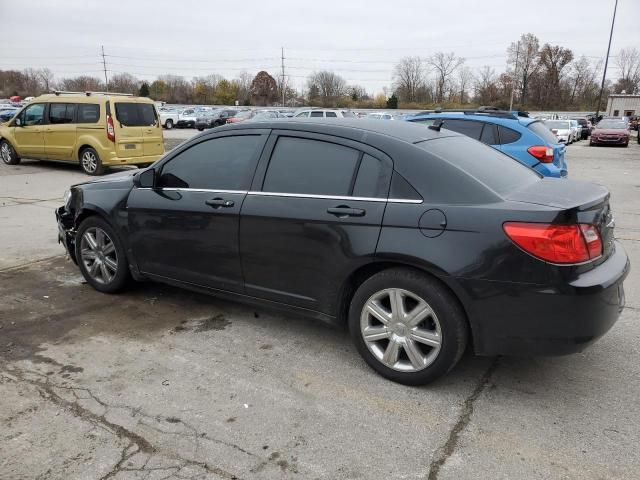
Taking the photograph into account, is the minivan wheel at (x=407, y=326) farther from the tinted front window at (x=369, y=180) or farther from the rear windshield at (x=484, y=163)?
the rear windshield at (x=484, y=163)

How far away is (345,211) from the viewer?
3.27m

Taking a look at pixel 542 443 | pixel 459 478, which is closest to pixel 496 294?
pixel 542 443

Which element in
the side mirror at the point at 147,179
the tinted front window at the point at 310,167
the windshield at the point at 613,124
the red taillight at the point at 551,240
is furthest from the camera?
the windshield at the point at 613,124

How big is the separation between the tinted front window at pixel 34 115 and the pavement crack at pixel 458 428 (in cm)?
1384

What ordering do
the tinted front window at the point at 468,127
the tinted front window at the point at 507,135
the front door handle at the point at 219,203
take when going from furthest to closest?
the tinted front window at the point at 468,127 < the tinted front window at the point at 507,135 < the front door handle at the point at 219,203

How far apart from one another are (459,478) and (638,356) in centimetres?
200

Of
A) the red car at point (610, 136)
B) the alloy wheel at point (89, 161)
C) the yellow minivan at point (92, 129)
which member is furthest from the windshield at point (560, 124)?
the alloy wheel at point (89, 161)

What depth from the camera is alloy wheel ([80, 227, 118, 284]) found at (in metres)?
4.70

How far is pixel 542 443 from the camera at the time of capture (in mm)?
2701

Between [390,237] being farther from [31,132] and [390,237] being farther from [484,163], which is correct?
[31,132]

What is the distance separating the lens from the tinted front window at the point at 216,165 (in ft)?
12.6

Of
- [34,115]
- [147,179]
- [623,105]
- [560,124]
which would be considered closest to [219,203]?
[147,179]

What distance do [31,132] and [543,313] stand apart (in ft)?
48.3

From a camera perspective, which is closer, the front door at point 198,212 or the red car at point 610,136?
the front door at point 198,212
